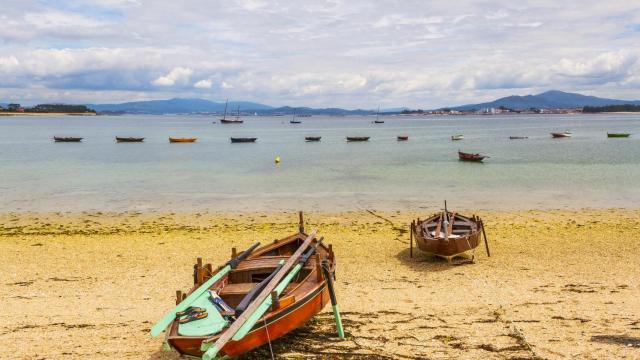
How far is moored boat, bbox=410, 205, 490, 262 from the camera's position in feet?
57.1

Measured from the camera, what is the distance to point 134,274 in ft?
57.1

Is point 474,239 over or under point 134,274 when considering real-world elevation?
over

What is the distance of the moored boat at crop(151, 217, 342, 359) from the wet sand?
985 mm

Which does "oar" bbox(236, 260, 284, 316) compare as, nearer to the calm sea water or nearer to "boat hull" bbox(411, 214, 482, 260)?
"boat hull" bbox(411, 214, 482, 260)

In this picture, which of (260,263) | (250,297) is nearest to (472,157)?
(260,263)

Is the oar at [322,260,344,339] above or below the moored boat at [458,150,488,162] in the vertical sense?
below

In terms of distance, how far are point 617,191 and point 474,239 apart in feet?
75.4

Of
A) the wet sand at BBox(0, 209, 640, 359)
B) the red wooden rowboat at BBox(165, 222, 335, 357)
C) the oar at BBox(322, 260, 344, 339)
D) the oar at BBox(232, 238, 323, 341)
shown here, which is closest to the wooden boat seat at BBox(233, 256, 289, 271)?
the red wooden rowboat at BBox(165, 222, 335, 357)

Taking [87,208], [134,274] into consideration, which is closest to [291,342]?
[134,274]

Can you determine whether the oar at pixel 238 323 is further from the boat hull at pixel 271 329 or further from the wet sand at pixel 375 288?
the wet sand at pixel 375 288

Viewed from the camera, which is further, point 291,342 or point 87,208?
point 87,208

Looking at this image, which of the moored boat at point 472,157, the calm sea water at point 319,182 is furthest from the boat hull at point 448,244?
the moored boat at point 472,157

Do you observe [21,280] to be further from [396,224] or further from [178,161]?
[178,161]

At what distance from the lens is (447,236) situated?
17812 millimetres
